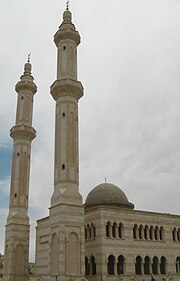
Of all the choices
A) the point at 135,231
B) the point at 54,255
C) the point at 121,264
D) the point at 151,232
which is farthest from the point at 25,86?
the point at 121,264

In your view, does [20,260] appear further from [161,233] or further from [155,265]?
[161,233]

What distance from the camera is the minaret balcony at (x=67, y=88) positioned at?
27453 mm

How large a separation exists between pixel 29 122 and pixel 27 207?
8.35 metres

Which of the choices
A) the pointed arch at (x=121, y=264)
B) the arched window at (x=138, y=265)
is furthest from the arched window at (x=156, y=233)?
the pointed arch at (x=121, y=264)

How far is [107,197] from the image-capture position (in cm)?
3350

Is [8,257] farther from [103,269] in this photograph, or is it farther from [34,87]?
[34,87]

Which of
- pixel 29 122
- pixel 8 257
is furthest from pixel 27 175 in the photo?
pixel 8 257

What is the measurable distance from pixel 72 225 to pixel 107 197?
997cm

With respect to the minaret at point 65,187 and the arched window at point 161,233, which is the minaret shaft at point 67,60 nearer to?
the minaret at point 65,187

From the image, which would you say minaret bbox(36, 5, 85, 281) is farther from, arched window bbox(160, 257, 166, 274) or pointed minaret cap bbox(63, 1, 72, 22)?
arched window bbox(160, 257, 166, 274)

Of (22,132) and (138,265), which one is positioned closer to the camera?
(138,265)

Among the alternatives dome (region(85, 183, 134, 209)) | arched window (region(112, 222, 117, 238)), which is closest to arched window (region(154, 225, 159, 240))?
dome (region(85, 183, 134, 209))

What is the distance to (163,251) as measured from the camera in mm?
31359

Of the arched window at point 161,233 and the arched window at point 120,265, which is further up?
the arched window at point 161,233
